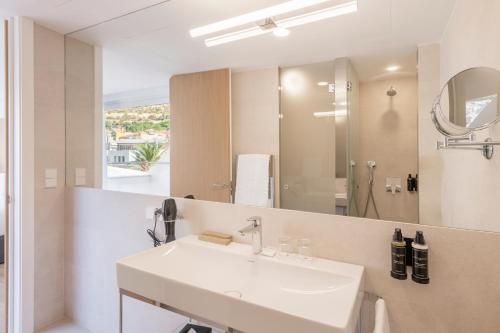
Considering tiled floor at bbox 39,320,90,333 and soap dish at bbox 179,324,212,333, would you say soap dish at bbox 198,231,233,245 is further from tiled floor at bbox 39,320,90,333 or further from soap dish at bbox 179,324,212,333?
tiled floor at bbox 39,320,90,333

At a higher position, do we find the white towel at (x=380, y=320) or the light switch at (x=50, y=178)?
the light switch at (x=50, y=178)

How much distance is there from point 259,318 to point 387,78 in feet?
3.38

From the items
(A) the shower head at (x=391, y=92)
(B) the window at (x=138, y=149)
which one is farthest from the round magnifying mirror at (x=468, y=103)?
(B) the window at (x=138, y=149)

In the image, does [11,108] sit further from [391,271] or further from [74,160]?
[391,271]

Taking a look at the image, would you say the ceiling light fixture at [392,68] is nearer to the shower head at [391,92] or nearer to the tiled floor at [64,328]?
the shower head at [391,92]

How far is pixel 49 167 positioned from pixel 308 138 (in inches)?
73.4

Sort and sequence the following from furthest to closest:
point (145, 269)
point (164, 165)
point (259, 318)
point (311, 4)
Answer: point (164, 165) → point (311, 4) → point (145, 269) → point (259, 318)

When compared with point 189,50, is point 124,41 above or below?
above

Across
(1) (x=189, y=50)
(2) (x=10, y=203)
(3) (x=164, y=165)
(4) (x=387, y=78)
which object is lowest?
(2) (x=10, y=203)

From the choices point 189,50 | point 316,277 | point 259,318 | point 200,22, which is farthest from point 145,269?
point 200,22

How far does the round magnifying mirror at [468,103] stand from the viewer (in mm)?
839

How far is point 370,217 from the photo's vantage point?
1.06m

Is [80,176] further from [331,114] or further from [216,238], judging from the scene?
[331,114]

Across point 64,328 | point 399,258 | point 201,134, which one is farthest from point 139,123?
point 399,258
